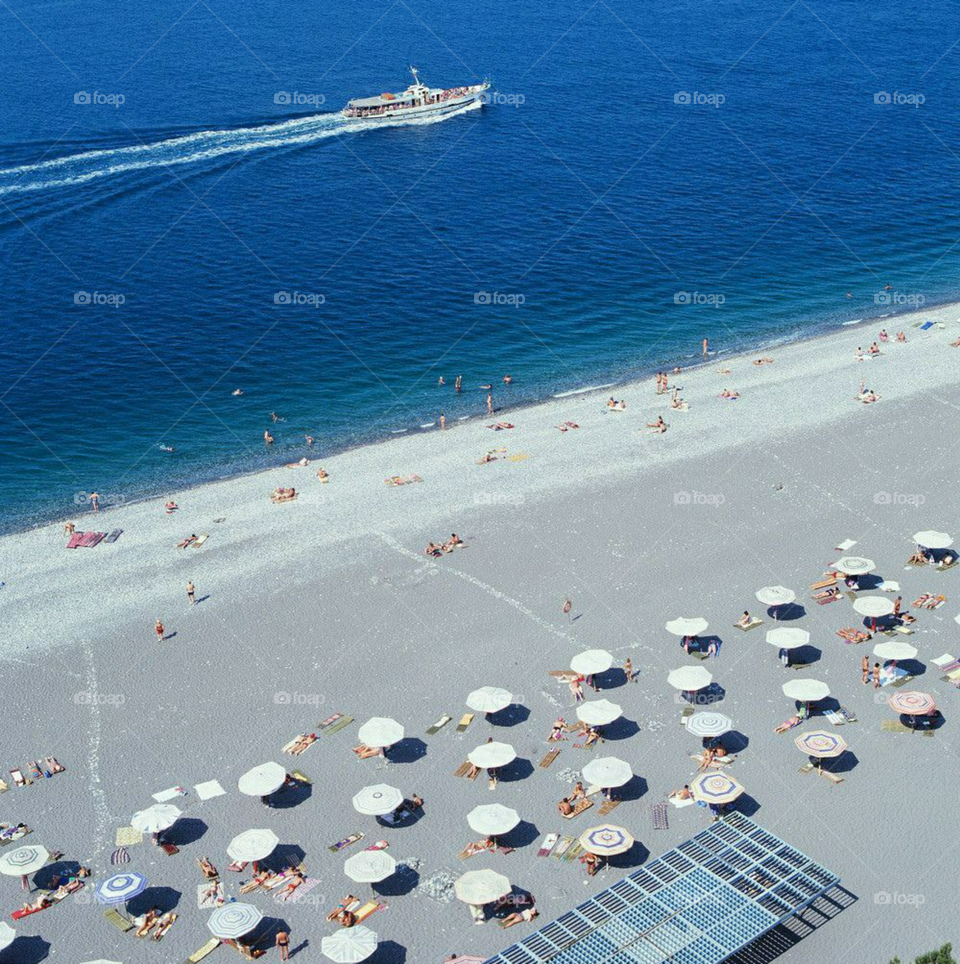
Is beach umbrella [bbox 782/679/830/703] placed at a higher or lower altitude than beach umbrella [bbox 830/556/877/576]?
lower

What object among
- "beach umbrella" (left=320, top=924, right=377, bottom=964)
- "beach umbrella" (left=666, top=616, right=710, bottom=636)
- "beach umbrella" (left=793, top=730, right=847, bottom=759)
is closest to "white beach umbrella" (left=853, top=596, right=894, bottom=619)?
"beach umbrella" (left=666, top=616, right=710, bottom=636)

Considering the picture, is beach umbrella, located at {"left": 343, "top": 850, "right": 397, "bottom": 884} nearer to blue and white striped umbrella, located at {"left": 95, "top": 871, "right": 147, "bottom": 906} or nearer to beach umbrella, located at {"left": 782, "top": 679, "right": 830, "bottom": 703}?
blue and white striped umbrella, located at {"left": 95, "top": 871, "right": 147, "bottom": 906}

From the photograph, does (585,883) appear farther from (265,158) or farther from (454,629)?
(265,158)

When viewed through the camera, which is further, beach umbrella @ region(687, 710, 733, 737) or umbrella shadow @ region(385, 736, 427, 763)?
umbrella shadow @ region(385, 736, 427, 763)

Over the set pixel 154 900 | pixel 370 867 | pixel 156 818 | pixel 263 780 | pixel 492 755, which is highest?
pixel 263 780

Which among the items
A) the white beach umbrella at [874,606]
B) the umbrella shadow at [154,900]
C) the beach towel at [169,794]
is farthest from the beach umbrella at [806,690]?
the umbrella shadow at [154,900]

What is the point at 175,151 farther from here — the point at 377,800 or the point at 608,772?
the point at 608,772

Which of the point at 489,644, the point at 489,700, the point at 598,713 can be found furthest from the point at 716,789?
the point at 489,644
